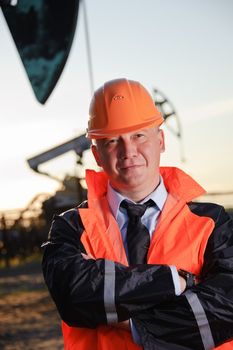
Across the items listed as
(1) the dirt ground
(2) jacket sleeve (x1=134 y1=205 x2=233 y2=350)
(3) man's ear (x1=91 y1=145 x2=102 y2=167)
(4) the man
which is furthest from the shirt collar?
(1) the dirt ground

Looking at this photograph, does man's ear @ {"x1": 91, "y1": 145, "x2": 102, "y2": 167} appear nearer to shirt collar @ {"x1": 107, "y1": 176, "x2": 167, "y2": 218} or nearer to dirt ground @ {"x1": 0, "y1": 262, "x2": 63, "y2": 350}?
shirt collar @ {"x1": 107, "y1": 176, "x2": 167, "y2": 218}

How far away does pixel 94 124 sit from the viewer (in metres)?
2.20

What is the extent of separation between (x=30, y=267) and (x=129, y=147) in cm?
1383

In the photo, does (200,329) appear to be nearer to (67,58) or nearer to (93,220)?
(93,220)

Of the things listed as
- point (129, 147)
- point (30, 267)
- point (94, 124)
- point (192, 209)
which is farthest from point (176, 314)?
point (30, 267)

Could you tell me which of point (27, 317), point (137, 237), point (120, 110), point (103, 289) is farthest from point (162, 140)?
point (27, 317)

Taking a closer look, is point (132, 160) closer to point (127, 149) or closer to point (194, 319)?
point (127, 149)

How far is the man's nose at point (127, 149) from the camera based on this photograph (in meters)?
2.09

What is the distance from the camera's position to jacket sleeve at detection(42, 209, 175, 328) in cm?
190

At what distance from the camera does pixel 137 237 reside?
2.08m

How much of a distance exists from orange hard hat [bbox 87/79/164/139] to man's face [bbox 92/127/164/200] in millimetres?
35

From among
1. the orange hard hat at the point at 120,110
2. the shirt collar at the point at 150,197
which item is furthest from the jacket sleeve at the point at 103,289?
the orange hard hat at the point at 120,110

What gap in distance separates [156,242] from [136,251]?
90mm

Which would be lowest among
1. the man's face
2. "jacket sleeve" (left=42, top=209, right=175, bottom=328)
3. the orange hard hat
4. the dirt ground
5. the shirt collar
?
the dirt ground
